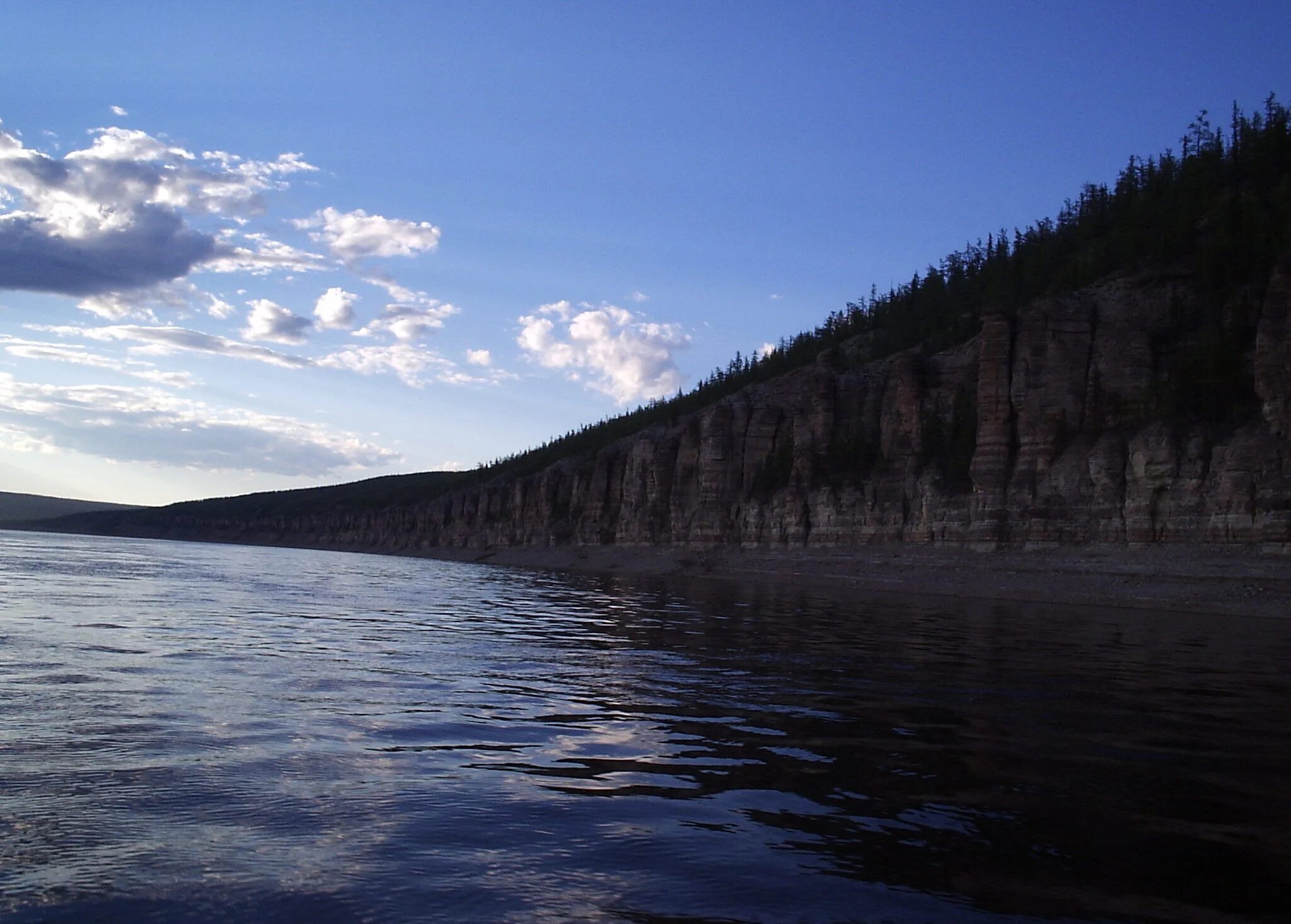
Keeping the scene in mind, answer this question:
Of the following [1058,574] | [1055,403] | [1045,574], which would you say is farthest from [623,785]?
[1055,403]

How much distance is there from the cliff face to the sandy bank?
1464 millimetres

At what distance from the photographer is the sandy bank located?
1679 inches

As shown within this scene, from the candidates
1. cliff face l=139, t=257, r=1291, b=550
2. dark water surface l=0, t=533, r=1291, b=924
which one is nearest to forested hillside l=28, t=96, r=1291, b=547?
cliff face l=139, t=257, r=1291, b=550

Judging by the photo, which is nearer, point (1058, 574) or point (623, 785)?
point (623, 785)

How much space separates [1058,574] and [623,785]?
164 ft

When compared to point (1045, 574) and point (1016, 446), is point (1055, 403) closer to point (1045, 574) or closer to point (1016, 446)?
point (1016, 446)

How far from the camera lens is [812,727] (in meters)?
11.4

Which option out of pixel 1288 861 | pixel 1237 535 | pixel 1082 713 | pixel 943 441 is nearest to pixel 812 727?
pixel 1082 713

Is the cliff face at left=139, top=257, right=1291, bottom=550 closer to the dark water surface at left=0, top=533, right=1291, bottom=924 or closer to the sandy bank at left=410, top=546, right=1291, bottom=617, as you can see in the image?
the sandy bank at left=410, top=546, right=1291, bottom=617

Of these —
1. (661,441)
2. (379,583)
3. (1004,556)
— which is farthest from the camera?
(661,441)

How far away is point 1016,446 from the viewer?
65875 millimetres

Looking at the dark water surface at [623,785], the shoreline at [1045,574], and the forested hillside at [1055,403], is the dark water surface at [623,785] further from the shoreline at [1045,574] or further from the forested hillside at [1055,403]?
the forested hillside at [1055,403]

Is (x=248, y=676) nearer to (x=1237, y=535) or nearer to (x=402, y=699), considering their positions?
(x=402, y=699)

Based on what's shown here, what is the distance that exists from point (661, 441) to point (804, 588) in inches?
2166
